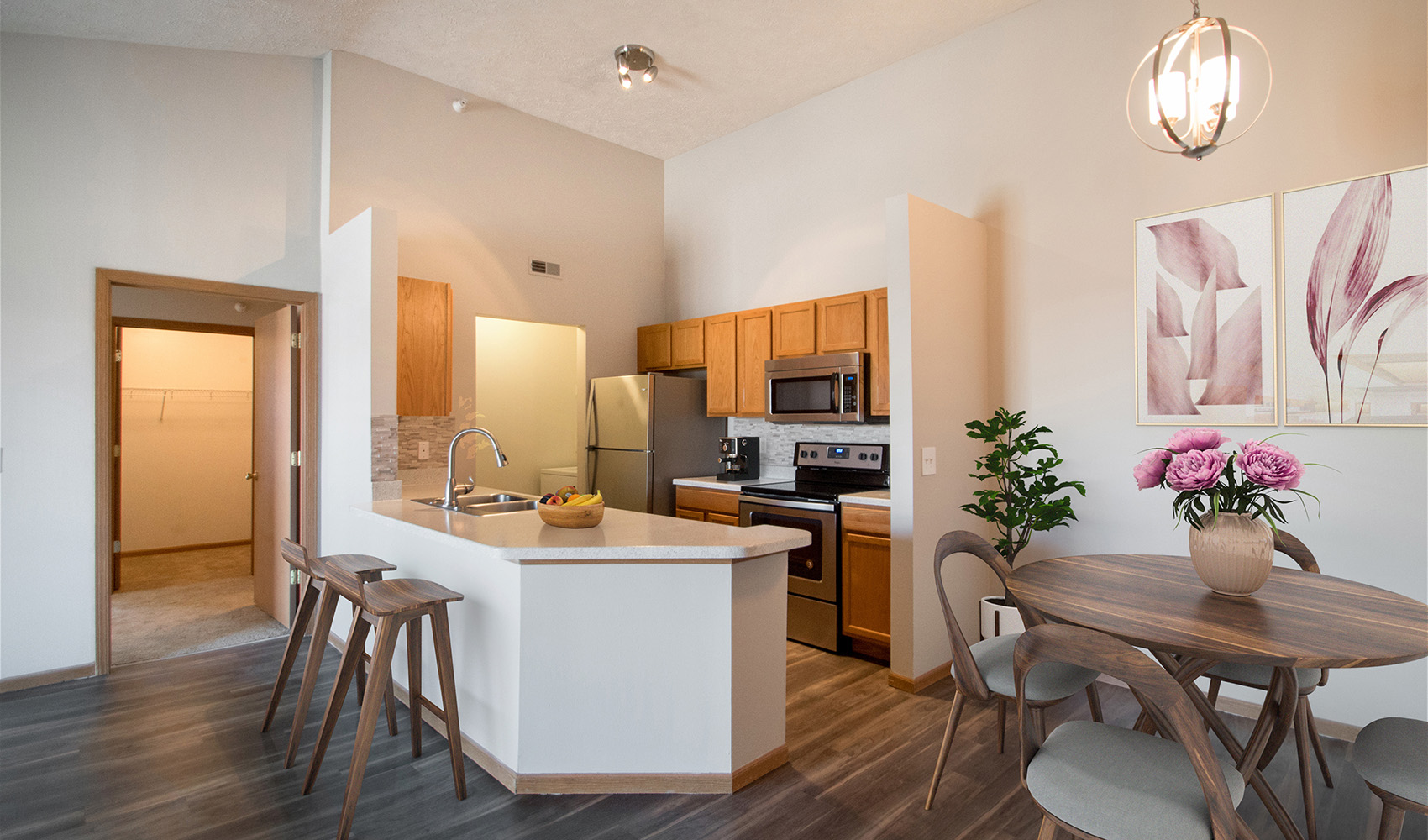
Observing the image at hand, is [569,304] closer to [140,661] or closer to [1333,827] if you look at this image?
[140,661]

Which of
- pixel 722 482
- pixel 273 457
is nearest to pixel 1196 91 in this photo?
pixel 722 482

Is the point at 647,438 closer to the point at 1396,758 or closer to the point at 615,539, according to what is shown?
the point at 615,539

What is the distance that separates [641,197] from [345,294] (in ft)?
8.73

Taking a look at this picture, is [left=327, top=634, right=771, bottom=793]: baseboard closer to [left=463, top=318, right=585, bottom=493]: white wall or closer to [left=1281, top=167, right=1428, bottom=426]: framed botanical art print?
[left=1281, top=167, right=1428, bottom=426]: framed botanical art print

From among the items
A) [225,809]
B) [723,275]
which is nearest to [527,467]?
[723,275]

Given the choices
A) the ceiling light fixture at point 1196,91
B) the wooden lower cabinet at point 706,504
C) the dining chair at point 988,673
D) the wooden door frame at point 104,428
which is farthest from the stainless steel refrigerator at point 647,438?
the ceiling light fixture at point 1196,91

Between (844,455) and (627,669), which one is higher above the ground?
(844,455)

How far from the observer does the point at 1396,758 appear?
1.62 metres

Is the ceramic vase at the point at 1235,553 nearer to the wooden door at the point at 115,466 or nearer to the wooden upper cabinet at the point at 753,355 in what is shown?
the wooden upper cabinet at the point at 753,355

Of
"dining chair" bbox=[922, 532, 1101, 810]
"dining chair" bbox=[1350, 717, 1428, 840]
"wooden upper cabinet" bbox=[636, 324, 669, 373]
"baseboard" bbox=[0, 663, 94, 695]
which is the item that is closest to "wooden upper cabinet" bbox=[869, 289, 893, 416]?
"dining chair" bbox=[922, 532, 1101, 810]

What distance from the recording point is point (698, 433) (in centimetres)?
515

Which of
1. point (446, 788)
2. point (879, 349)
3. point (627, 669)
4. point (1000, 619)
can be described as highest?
point (879, 349)

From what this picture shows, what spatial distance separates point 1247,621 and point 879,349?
2.47 m

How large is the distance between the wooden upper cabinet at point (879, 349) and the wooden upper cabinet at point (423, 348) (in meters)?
2.52
